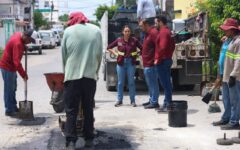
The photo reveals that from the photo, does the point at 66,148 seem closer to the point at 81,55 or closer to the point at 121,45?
the point at 81,55

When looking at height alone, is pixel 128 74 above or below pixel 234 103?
above

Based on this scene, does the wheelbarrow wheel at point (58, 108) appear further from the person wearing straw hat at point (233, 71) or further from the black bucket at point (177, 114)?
the person wearing straw hat at point (233, 71)

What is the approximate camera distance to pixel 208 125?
956 cm

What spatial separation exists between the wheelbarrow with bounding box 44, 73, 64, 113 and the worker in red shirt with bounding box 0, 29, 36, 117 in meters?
0.64

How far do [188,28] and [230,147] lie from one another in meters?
9.14

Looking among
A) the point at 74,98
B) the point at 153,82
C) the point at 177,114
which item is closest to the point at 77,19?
the point at 74,98

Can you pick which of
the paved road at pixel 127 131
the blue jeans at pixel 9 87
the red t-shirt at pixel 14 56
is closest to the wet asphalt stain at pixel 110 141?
the paved road at pixel 127 131

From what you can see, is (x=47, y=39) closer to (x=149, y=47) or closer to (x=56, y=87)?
(x=149, y=47)

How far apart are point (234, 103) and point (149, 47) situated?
322 cm

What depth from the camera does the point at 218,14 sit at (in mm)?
14625

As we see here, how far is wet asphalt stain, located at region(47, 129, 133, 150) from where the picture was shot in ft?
25.9

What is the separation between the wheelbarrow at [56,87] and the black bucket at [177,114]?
254 cm

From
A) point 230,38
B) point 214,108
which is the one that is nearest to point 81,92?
point 230,38

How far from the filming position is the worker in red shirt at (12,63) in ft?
33.5
